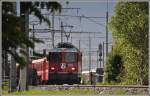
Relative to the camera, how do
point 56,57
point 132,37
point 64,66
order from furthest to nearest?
point 64,66
point 56,57
point 132,37

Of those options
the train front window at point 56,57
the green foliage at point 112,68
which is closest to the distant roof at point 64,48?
the train front window at point 56,57

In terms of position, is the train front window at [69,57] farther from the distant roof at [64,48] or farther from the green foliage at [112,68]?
the green foliage at [112,68]

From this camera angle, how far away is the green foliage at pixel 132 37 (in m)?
21.0

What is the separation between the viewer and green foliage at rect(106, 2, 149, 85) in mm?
21016

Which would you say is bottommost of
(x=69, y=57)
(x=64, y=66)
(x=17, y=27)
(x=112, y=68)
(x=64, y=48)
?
(x=112, y=68)

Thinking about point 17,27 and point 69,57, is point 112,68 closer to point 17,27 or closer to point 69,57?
point 69,57

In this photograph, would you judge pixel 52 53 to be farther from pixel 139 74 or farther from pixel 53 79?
pixel 139 74

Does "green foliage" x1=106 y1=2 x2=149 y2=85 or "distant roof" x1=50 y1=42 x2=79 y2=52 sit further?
"distant roof" x1=50 y1=42 x2=79 y2=52

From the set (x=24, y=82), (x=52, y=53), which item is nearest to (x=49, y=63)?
(x=52, y=53)

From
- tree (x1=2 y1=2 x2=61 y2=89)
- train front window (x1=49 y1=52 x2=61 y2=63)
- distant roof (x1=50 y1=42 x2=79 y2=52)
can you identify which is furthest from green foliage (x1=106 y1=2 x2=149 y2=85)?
tree (x1=2 y1=2 x2=61 y2=89)

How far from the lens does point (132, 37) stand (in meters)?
21.7

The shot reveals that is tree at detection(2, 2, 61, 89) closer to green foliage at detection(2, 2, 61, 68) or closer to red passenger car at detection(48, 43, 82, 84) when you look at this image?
green foliage at detection(2, 2, 61, 68)

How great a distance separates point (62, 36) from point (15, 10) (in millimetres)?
23029

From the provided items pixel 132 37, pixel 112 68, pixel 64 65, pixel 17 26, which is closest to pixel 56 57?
pixel 64 65
